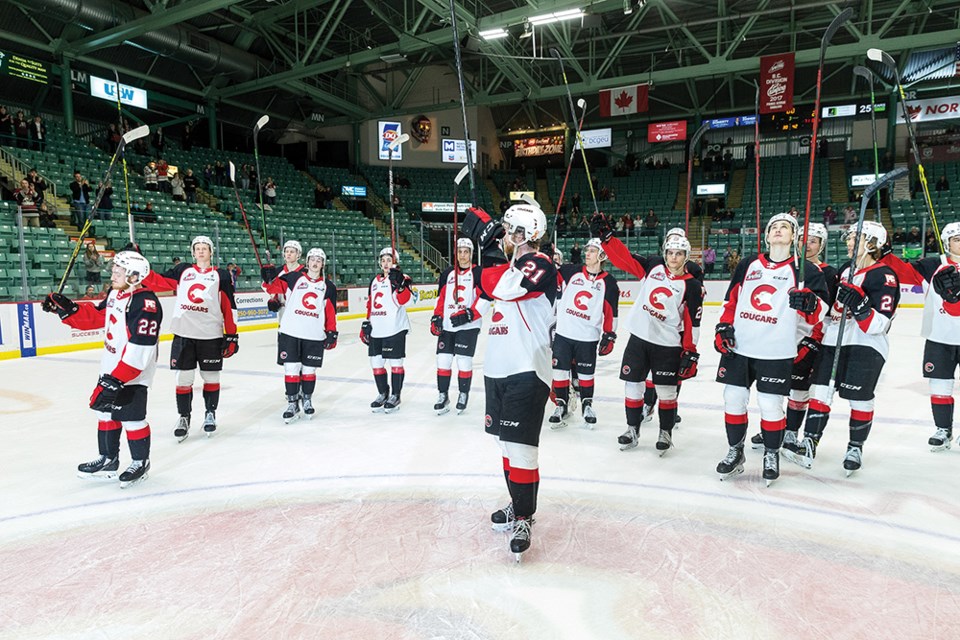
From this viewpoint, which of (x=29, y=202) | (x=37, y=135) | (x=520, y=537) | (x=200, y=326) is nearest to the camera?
(x=520, y=537)

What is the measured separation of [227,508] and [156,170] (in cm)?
1550

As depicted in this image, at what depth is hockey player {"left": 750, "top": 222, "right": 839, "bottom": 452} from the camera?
4.11 metres

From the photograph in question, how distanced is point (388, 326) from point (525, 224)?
3026 millimetres

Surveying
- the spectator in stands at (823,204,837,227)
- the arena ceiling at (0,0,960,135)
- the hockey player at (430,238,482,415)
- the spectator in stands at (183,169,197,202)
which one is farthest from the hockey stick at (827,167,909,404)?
the spectator in stands at (823,204,837,227)

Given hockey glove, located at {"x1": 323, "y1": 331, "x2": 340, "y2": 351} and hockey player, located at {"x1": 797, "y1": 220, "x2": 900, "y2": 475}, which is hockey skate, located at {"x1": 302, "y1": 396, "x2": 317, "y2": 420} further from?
hockey player, located at {"x1": 797, "y1": 220, "x2": 900, "y2": 475}

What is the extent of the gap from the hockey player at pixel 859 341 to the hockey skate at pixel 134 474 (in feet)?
14.7

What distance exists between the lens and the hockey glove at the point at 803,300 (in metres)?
3.30

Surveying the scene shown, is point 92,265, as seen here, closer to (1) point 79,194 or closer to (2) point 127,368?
(1) point 79,194

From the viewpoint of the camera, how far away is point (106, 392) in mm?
3477

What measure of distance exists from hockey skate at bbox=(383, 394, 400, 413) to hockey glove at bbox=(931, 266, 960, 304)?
4549mm

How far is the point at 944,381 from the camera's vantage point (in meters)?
4.43

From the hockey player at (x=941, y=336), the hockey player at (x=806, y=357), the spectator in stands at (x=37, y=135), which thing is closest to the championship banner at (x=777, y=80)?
the hockey player at (x=941, y=336)

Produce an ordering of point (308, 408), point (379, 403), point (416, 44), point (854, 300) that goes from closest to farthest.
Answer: point (854, 300) < point (308, 408) < point (379, 403) < point (416, 44)

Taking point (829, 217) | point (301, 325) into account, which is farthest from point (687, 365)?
point (829, 217)
